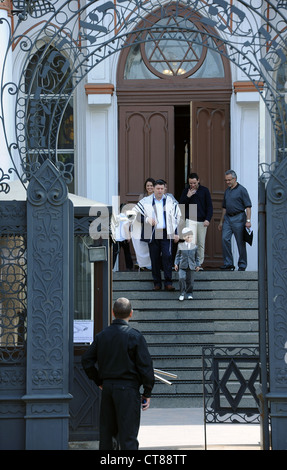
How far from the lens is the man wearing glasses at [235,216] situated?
707 inches

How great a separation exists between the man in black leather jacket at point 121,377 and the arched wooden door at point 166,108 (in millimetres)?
10405

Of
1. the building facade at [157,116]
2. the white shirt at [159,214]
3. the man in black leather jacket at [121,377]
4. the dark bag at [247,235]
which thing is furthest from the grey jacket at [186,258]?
the man in black leather jacket at [121,377]

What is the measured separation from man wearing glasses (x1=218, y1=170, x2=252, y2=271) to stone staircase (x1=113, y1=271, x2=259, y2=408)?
71 centimetres

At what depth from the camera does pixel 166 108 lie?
19.8 metres

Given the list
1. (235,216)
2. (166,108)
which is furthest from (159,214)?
(166,108)

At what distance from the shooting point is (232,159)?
19.6 metres

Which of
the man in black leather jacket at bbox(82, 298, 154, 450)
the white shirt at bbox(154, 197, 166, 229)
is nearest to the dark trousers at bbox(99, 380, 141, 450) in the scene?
the man in black leather jacket at bbox(82, 298, 154, 450)

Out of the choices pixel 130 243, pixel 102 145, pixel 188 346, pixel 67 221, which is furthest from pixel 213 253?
pixel 67 221

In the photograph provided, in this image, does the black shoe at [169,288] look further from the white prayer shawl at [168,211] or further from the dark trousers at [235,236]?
the dark trousers at [235,236]

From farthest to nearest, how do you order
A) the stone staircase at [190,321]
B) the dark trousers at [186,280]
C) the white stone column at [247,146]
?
1. the white stone column at [247,146]
2. the dark trousers at [186,280]
3. the stone staircase at [190,321]

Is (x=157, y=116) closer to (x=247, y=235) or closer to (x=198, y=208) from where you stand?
(x=198, y=208)

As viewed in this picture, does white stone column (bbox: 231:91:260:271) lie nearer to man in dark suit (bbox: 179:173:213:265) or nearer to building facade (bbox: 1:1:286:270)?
building facade (bbox: 1:1:286:270)
